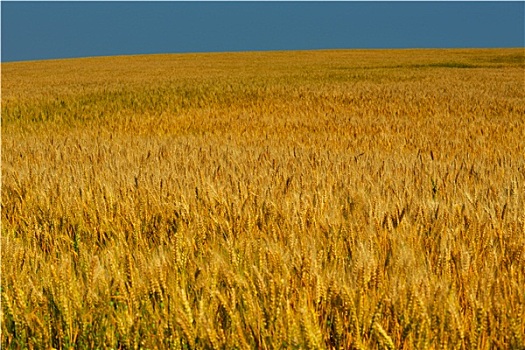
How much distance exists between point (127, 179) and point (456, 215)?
1.72m

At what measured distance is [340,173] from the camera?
3.23 meters

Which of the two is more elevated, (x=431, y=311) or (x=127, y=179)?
(x=127, y=179)

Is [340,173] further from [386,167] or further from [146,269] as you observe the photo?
[146,269]

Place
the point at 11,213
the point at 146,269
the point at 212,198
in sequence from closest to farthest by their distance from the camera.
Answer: the point at 146,269 → the point at 212,198 → the point at 11,213

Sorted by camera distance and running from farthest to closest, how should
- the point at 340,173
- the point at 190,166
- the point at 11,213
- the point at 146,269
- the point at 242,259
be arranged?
the point at 190,166 → the point at 340,173 → the point at 11,213 → the point at 242,259 → the point at 146,269

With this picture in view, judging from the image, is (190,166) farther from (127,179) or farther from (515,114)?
(515,114)

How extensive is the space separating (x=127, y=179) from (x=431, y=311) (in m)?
1.99

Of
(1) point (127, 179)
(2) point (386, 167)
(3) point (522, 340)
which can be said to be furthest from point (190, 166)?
(3) point (522, 340)

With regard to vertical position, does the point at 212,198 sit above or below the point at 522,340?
above

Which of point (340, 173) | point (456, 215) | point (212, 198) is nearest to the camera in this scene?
point (456, 215)

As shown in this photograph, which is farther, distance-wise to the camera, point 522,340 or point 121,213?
point 121,213

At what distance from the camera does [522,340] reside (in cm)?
136

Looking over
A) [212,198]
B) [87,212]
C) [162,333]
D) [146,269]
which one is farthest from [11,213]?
[162,333]

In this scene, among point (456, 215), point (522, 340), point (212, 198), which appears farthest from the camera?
point (212, 198)
